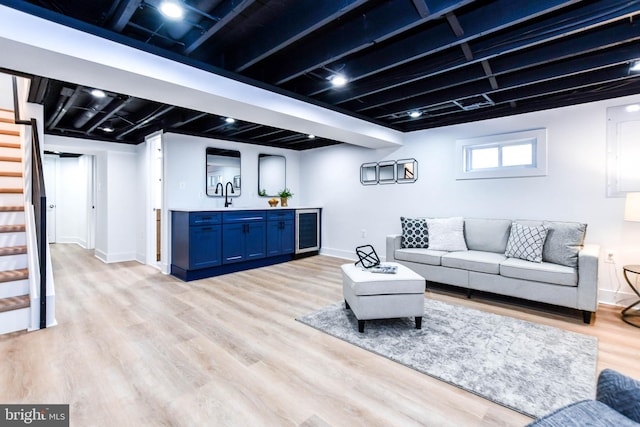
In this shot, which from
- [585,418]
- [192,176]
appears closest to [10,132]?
[192,176]

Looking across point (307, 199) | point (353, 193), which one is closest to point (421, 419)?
point (353, 193)

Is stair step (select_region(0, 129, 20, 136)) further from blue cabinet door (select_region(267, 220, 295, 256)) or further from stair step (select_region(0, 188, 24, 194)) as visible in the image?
blue cabinet door (select_region(267, 220, 295, 256))

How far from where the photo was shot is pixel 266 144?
5980 mm

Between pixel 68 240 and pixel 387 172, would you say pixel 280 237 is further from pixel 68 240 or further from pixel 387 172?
pixel 68 240

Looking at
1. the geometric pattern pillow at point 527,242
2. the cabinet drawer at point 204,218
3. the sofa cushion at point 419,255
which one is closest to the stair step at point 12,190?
the cabinet drawer at point 204,218

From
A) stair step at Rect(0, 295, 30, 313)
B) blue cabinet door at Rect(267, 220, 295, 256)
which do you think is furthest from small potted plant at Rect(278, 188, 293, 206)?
stair step at Rect(0, 295, 30, 313)

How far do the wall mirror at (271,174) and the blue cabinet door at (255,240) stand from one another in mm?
1101

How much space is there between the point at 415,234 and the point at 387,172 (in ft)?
4.79

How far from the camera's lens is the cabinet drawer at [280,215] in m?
5.28

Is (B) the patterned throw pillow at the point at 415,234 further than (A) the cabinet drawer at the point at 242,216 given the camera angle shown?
No

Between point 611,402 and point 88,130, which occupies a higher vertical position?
point 88,130

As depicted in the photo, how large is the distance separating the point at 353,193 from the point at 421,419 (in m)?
4.35

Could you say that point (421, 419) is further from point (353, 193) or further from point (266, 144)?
point (266, 144)

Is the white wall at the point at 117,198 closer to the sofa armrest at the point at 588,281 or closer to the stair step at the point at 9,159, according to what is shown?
the stair step at the point at 9,159
